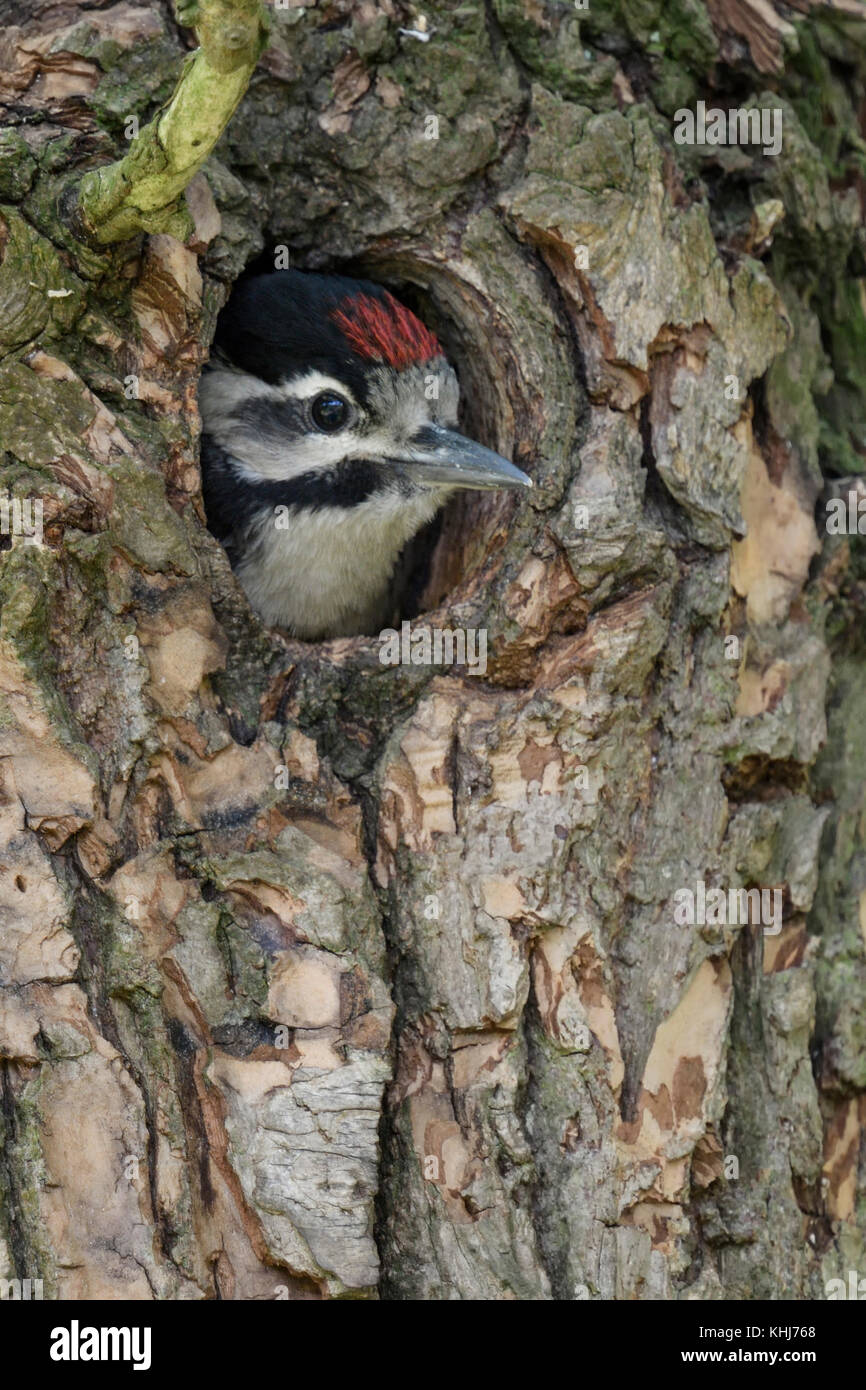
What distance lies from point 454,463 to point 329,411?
0.59 meters

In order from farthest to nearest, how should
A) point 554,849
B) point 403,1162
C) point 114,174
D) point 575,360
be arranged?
point 575,360, point 554,849, point 403,1162, point 114,174

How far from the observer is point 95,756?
11.4 feet

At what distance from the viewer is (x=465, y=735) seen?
3912 millimetres

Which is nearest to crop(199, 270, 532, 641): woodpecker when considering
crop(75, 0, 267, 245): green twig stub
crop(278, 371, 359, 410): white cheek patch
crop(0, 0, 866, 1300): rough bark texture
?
crop(278, 371, 359, 410): white cheek patch

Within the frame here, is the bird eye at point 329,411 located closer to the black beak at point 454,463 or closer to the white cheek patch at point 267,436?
the white cheek patch at point 267,436

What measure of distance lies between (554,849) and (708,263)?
1856mm

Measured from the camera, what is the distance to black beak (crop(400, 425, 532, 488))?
4.25 meters

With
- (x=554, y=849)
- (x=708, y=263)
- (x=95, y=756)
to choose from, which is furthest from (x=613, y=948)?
(x=708, y=263)

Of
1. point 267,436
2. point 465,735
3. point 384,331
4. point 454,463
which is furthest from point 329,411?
point 465,735

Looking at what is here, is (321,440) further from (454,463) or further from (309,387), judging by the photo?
(454,463)

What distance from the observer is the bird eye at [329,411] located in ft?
15.9

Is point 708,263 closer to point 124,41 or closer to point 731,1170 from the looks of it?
point 124,41

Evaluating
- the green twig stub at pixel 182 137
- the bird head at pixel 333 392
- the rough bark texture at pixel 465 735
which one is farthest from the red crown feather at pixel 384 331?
the green twig stub at pixel 182 137

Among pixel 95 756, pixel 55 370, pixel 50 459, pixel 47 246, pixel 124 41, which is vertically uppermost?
pixel 124 41
